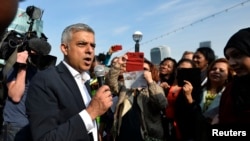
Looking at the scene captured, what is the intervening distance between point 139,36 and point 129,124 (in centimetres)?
254

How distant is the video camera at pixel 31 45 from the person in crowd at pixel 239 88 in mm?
1946

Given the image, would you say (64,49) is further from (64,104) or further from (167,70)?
(167,70)

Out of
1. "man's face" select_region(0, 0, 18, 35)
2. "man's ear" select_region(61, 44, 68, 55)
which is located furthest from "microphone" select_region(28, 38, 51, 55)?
"man's face" select_region(0, 0, 18, 35)

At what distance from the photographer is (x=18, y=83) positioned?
3.51 meters

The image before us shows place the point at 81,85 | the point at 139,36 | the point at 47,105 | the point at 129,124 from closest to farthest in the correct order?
the point at 47,105
the point at 81,85
the point at 129,124
the point at 139,36

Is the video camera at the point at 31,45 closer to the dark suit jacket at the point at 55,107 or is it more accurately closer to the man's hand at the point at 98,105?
the dark suit jacket at the point at 55,107

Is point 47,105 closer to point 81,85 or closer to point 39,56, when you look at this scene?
point 81,85

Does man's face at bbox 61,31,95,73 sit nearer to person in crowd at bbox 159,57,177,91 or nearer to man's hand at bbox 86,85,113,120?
man's hand at bbox 86,85,113,120

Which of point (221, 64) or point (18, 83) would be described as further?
point (221, 64)

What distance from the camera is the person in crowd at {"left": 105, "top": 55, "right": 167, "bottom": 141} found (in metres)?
3.75

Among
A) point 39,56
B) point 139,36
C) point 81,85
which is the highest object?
point 139,36

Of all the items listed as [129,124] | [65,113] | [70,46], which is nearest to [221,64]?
[129,124]

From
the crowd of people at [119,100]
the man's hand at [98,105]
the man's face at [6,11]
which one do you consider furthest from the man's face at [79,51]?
the man's face at [6,11]

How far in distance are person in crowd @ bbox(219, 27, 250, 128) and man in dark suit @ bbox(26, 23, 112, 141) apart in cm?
85
